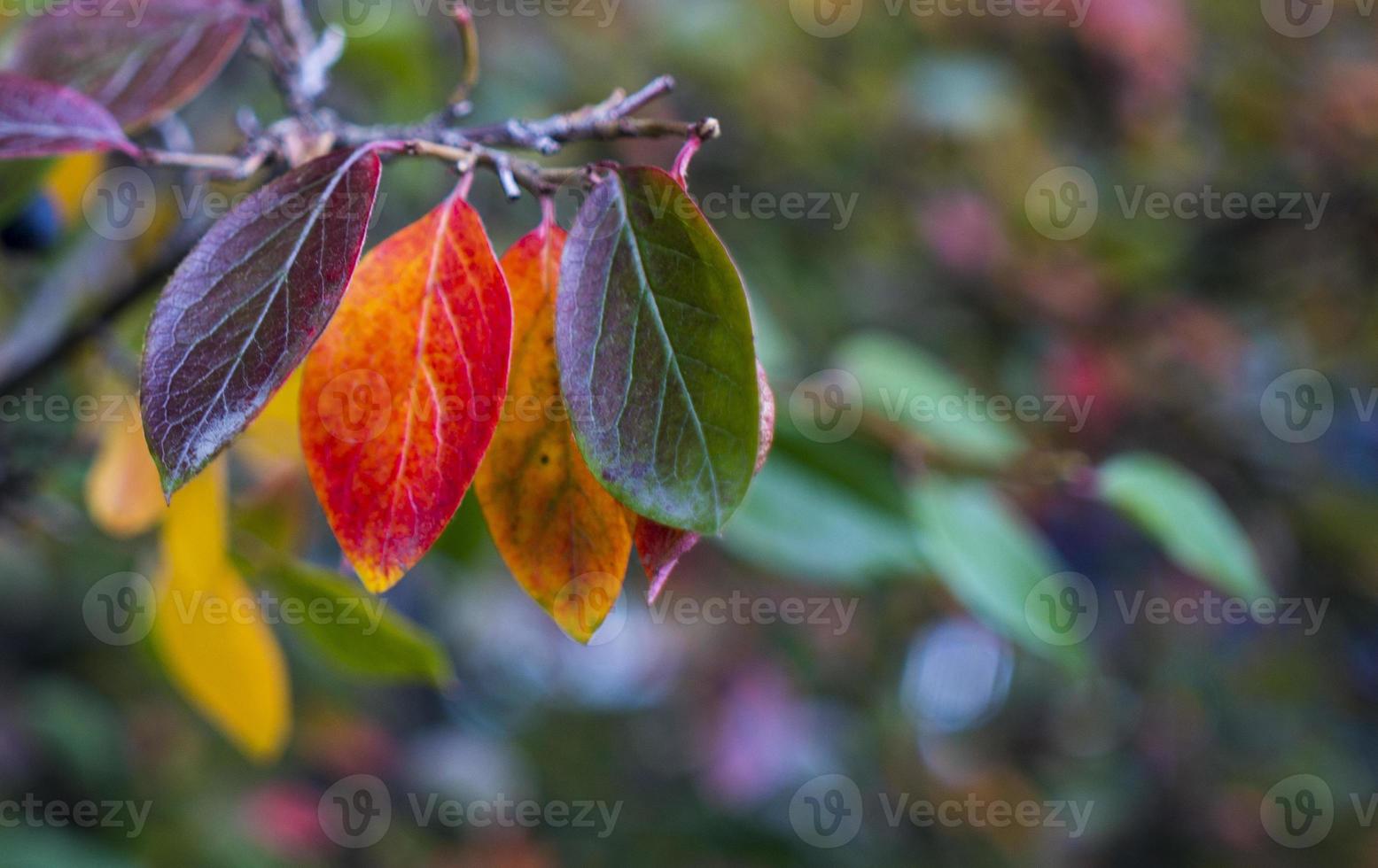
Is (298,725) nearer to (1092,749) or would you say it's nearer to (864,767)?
(864,767)

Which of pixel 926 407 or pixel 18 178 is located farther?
pixel 926 407

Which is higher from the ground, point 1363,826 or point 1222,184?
point 1222,184

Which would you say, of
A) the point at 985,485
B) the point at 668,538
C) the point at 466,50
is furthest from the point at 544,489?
the point at 985,485

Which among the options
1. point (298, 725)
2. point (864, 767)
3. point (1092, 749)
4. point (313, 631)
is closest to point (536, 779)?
point (298, 725)

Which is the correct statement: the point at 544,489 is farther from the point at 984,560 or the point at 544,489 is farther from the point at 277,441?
the point at 984,560

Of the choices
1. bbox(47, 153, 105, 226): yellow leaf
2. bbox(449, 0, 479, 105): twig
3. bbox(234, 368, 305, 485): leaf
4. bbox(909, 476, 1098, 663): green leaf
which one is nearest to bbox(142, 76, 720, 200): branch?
bbox(449, 0, 479, 105): twig

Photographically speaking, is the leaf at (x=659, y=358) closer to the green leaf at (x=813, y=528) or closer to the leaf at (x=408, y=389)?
the leaf at (x=408, y=389)
